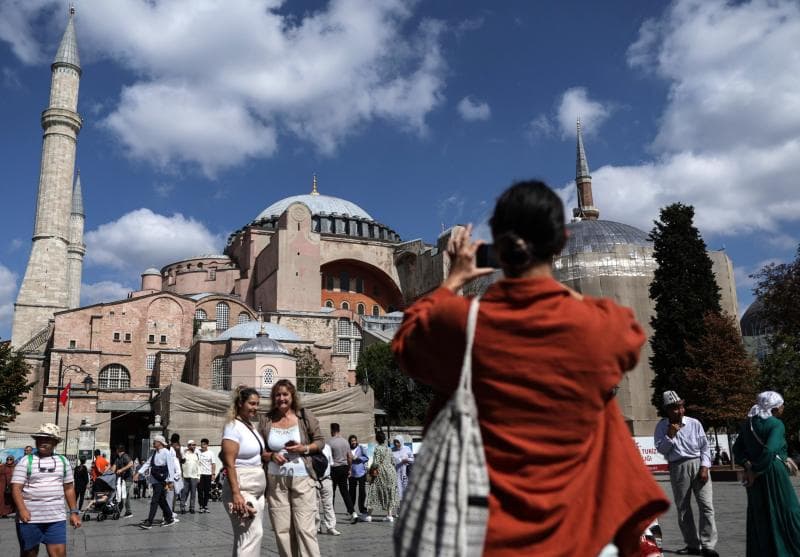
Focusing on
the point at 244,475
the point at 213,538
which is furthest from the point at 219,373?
the point at 244,475

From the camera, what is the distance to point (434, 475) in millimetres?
1742

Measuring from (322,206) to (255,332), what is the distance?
28.9 meters

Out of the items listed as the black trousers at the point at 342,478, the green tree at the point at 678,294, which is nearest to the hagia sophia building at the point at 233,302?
the green tree at the point at 678,294

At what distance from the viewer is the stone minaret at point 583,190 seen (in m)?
57.3

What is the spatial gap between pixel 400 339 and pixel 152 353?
49635mm

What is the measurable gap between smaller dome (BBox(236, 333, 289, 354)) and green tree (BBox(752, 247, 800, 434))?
83.6 feet

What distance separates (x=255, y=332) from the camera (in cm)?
4538

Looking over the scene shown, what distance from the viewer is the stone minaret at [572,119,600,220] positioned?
57.3 m

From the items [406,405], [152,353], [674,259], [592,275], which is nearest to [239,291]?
[152,353]

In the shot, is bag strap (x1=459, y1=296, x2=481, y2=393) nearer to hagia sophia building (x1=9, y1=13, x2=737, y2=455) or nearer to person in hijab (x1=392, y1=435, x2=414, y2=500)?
person in hijab (x1=392, y1=435, x2=414, y2=500)

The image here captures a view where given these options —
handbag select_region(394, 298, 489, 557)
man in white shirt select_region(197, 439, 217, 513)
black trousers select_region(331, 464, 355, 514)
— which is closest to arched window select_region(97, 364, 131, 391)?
man in white shirt select_region(197, 439, 217, 513)

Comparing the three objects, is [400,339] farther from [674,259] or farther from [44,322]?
[44,322]

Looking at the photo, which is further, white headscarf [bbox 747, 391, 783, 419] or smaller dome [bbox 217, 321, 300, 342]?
smaller dome [bbox 217, 321, 300, 342]

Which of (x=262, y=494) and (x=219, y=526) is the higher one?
(x=262, y=494)
